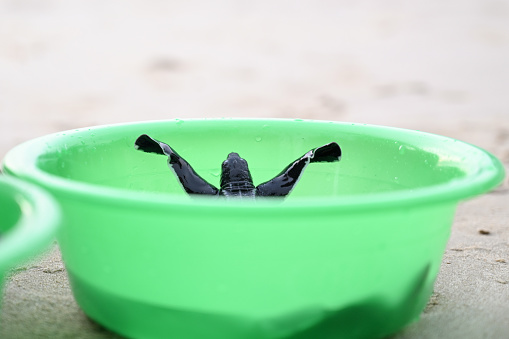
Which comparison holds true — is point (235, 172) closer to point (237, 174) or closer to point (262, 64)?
point (237, 174)

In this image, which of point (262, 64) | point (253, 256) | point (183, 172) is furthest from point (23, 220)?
point (262, 64)

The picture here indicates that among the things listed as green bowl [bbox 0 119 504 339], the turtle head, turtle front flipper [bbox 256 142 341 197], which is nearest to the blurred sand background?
turtle front flipper [bbox 256 142 341 197]

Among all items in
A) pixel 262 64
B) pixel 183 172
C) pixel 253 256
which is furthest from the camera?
pixel 262 64

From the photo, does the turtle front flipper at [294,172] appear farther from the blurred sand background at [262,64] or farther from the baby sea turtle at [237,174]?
the blurred sand background at [262,64]

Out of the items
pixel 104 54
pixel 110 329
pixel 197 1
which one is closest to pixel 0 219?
pixel 110 329

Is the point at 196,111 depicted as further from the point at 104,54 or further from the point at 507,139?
the point at 507,139

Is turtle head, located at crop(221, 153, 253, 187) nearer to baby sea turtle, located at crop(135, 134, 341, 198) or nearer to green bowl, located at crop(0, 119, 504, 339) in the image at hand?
baby sea turtle, located at crop(135, 134, 341, 198)

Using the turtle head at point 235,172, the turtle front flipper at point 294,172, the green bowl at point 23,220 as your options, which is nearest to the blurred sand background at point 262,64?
the turtle front flipper at point 294,172
